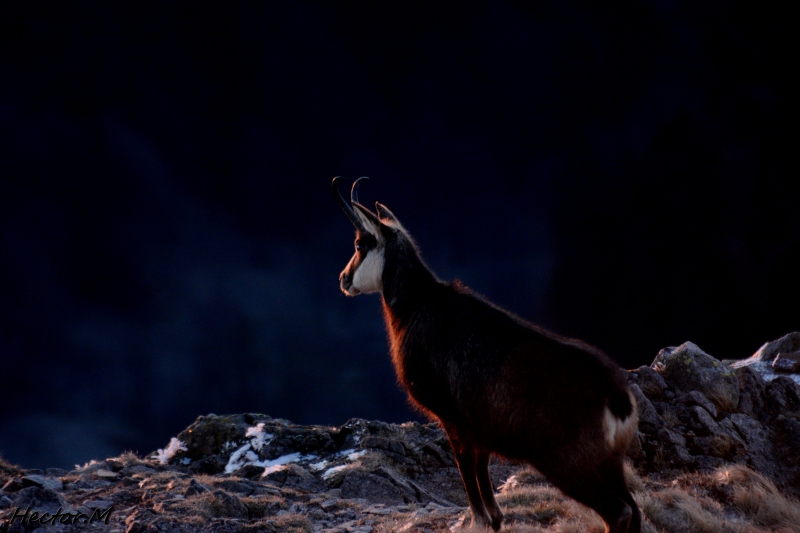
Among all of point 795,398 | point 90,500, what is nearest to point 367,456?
point 90,500

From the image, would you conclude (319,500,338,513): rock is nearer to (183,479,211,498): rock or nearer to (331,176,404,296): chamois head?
(183,479,211,498): rock

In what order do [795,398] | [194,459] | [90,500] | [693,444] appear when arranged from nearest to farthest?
[90,500] → [693,444] → [795,398] → [194,459]

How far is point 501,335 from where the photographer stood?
16.6 ft

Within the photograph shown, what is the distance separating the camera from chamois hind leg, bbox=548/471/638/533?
4.22 m

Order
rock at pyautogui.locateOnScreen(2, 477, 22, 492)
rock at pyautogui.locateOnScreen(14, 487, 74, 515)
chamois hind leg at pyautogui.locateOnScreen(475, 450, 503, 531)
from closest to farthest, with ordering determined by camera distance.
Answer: chamois hind leg at pyautogui.locateOnScreen(475, 450, 503, 531) < rock at pyautogui.locateOnScreen(14, 487, 74, 515) < rock at pyautogui.locateOnScreen(2, 477, 22, 492)

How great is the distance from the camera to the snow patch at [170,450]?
14.2m

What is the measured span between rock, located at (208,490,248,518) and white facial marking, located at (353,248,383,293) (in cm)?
403

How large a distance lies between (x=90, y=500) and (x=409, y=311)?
20.6 ft

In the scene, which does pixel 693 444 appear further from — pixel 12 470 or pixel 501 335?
pixel 12 470

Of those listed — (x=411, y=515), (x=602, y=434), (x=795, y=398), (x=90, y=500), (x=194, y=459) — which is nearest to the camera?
(x=602, y=434)

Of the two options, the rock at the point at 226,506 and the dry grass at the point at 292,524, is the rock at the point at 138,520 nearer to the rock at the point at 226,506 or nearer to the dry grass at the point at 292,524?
the rock at the point at 226,506

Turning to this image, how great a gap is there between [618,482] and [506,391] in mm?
1283

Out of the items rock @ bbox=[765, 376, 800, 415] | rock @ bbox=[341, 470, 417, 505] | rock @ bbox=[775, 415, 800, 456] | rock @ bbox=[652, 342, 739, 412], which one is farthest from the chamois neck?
rock @ bbox=[765, 376, 800, 415]
